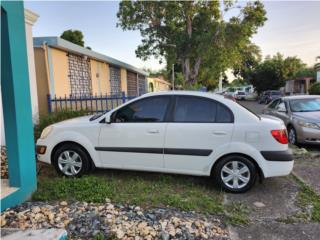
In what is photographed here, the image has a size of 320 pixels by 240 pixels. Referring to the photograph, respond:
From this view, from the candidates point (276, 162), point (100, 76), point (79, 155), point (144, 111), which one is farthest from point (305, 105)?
point (100, 76)

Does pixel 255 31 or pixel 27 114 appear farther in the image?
pixel 255 31

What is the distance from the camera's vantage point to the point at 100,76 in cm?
1481

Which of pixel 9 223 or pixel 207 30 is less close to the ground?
pixel 207 30

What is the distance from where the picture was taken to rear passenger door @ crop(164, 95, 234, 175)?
190 inches

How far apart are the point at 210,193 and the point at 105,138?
2044 millimetres

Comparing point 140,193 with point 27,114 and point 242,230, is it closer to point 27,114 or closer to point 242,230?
point 242,230

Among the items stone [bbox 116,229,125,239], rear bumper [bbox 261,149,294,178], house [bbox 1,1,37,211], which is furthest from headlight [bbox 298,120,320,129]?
house [bbox 1,1,37,211]

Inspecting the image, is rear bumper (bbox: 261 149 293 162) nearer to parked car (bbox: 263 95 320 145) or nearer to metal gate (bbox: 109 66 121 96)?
parked car (bbox: 263 95 320 145)

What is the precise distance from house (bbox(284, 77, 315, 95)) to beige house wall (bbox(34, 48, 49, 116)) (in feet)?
117

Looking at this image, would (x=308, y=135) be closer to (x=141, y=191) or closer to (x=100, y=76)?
(x=141, y=191)

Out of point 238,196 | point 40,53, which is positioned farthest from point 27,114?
point 40,53

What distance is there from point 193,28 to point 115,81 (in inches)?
456

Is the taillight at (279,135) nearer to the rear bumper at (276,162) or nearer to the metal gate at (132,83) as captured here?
the rear bumper at (276,162)

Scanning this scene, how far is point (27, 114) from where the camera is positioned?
160 inches
